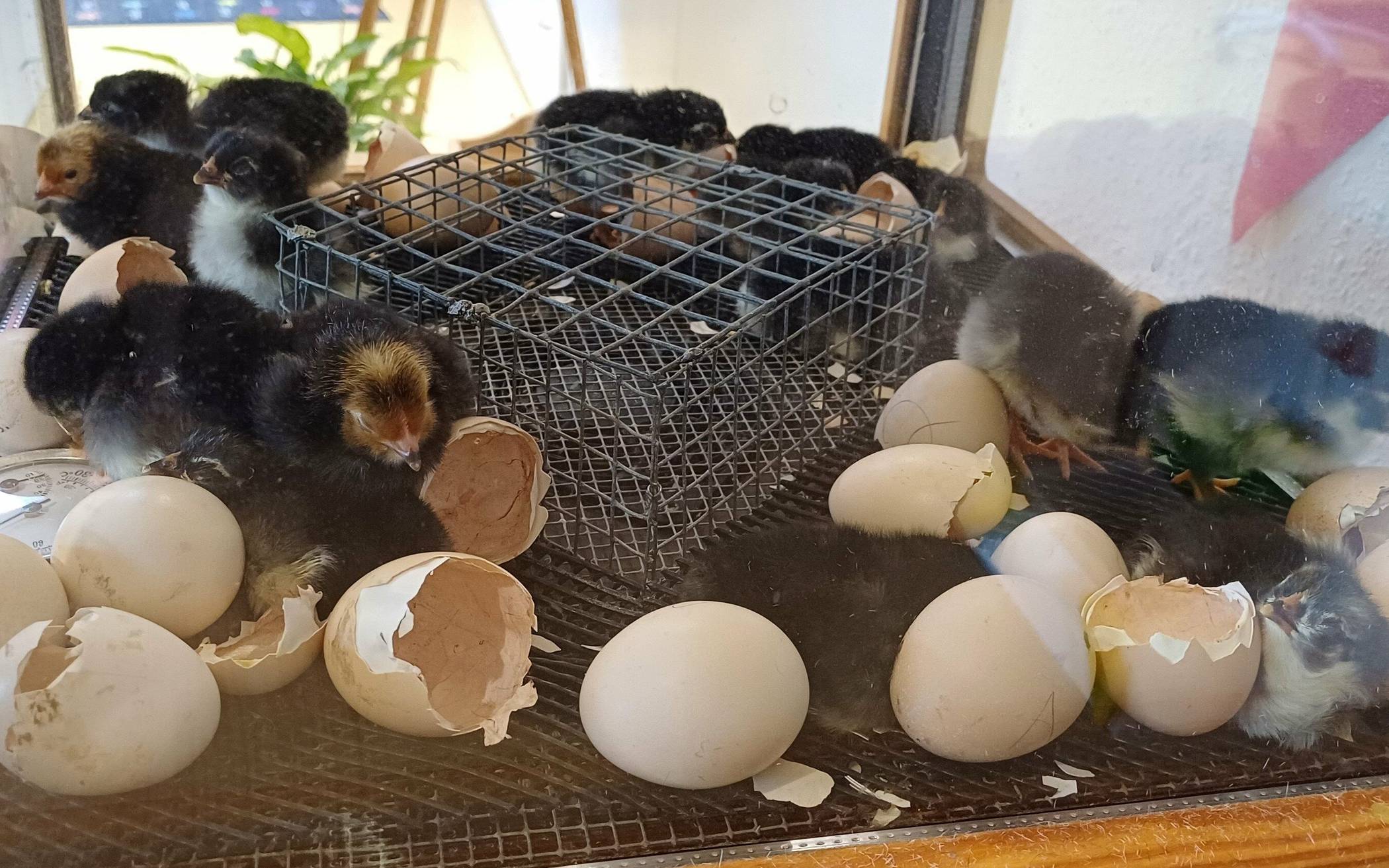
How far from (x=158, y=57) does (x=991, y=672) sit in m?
1.12

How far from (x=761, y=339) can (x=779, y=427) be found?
11cm

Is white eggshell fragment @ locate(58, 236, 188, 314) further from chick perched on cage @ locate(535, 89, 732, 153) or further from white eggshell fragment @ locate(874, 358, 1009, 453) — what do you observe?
white eggshell fragment @ locate(874, 358, 1009, 453)

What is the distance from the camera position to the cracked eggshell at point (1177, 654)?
0.71m

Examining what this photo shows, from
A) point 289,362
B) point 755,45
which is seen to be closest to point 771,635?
point 289,362

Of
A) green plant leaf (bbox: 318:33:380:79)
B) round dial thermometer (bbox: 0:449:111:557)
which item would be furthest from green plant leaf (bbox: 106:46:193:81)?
round dial thermometer (bbox: 0:449:111:557)

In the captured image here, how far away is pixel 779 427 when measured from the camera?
42.7 inches

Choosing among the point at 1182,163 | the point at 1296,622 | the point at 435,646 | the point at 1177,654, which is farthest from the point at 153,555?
the point at 1182,163

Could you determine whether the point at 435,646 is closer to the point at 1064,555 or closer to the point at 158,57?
the point at 1064,555

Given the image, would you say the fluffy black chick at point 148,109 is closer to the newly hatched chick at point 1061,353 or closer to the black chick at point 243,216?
the black chick at point 243,216

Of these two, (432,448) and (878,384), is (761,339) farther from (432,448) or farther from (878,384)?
(432,448)

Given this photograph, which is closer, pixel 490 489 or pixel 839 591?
pixel 839 591

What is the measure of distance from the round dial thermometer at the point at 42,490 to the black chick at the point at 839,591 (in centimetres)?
50

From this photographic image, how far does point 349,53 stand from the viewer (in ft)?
4.19

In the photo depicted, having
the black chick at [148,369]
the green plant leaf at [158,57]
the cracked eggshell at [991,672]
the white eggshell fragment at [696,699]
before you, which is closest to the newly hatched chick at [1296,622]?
the cracked eggshell at [991,672]
